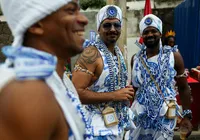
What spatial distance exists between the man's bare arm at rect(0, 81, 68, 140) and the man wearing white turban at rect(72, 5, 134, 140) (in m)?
1.57

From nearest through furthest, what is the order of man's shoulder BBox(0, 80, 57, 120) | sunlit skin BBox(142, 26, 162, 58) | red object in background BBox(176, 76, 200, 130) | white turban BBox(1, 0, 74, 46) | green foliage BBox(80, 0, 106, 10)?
man's shoulder BBox(0, 80, 57, 120) < white turban BBox(1, 0, 74, 46) < sunlit skin BBox(142, 26, 162, 58) < red object in background BBox(176, 76, 200, 130) < green foliage BBox(80, 0, 106, 10)

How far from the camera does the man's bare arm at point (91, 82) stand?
8.61 feet

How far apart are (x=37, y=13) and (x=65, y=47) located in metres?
0.20

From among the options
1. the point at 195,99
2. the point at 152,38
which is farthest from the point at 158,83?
the point at 195,99

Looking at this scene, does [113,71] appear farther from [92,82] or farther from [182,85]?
[182,85]

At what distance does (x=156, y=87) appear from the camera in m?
3.35

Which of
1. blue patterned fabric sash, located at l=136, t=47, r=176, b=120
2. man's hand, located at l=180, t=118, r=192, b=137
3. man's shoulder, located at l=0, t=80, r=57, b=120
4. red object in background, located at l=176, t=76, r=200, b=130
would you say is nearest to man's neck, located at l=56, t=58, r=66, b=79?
man's shoulder, located at l=0, t=80, r=57, b=120

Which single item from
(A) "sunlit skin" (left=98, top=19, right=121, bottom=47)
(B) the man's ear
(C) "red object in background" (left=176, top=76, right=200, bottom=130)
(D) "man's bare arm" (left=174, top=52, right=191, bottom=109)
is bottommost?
(C) "red object in background" (left=176, top=76, right=200, bottom=130)

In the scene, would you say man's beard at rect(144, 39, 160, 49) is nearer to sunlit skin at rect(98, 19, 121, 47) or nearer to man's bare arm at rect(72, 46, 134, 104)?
sunlit skin at rect(98, 19, 121, 47)

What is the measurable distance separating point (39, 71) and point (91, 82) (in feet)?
5.36

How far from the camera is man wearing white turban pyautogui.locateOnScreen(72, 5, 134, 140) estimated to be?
8.71ft

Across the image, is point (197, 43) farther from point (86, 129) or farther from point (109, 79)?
point (86, 129)

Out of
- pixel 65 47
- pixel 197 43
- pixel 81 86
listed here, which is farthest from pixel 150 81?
pixel 197 43

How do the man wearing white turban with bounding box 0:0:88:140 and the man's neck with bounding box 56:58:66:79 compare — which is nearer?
the man wearing white turban with bounding box 0:0:88:140
